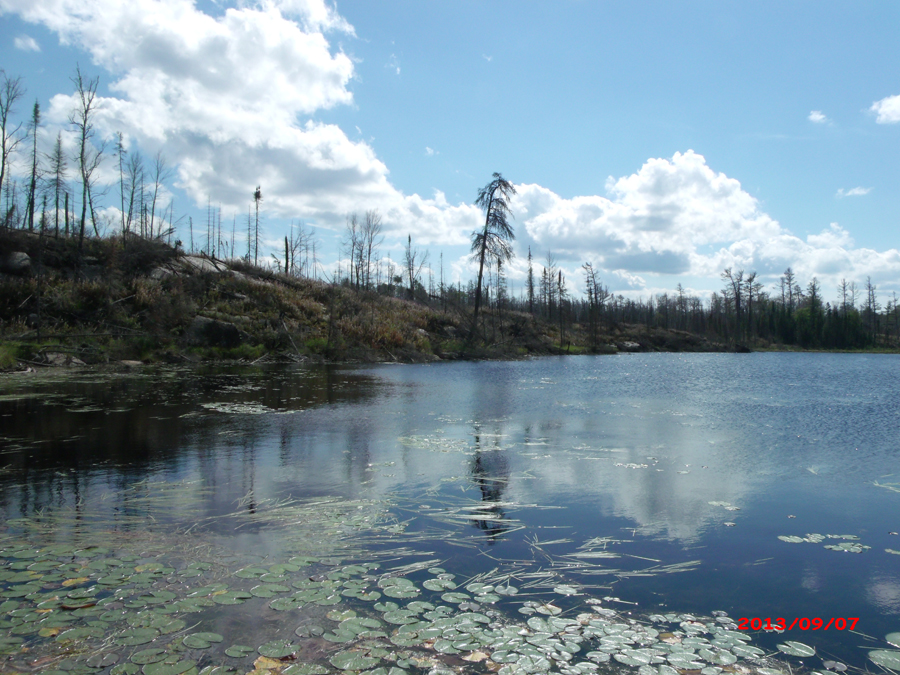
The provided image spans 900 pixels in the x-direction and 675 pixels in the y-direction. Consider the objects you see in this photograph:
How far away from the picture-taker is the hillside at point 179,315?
23594 mm

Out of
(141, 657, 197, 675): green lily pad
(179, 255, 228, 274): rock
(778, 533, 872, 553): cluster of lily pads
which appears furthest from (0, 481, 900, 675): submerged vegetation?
(179, 255, 228, 274): rock

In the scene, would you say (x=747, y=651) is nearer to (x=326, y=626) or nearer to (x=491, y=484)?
(x=326, y=626)

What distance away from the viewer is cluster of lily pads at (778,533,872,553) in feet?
15.4

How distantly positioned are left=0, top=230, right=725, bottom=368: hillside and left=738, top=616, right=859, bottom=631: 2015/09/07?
22803mm

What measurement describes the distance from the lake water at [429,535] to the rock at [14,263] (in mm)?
21367

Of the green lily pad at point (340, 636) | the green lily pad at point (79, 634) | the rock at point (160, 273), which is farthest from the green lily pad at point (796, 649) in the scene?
the rock at point (160, 273)

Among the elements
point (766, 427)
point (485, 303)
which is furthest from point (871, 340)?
point (766, 427)

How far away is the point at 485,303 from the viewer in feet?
215

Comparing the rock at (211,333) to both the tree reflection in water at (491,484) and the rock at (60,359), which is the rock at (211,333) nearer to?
the rock at (60,359)

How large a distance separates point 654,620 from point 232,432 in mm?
8291

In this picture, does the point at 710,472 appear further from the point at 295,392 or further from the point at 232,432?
the point at 295,392

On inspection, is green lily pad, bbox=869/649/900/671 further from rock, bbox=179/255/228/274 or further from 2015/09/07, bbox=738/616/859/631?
rock, bbox=179/255/228/274

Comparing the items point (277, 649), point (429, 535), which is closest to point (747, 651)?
point (429, 535)

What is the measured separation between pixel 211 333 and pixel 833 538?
2715cm
